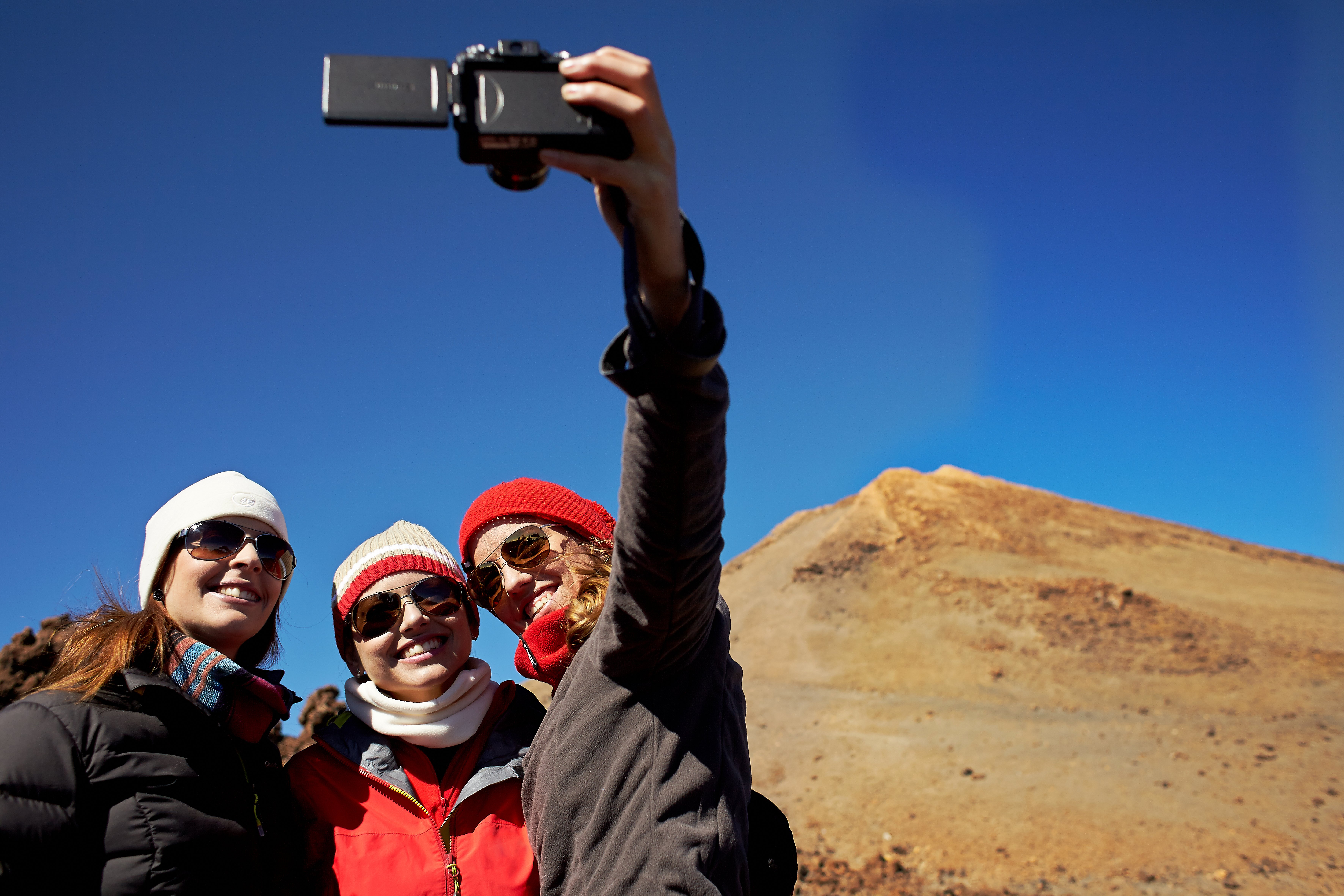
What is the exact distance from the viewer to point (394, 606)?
2881 millimetres

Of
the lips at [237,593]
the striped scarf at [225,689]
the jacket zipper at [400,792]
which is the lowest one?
the jacket zipper at [400,792]

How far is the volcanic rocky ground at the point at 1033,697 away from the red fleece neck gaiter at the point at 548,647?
4.77 ft

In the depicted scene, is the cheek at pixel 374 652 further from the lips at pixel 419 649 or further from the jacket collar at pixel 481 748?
the jacket collar at pixel 481 748

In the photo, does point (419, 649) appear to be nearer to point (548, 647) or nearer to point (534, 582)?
point (534, 582)

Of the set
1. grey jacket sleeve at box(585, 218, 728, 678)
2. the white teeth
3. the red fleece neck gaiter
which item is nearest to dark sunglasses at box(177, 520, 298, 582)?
the white teeth

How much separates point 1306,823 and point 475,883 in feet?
47.7

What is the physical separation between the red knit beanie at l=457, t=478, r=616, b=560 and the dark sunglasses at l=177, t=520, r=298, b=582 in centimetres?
63

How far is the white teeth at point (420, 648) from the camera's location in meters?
2.80

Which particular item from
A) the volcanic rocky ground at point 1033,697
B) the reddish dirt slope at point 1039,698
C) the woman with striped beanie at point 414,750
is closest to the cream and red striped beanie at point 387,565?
the woman with striped beanie at point 414,750

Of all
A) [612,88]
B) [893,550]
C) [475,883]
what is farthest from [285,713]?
[893,550]

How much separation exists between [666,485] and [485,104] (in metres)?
0.69

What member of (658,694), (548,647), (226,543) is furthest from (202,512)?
(658,694)

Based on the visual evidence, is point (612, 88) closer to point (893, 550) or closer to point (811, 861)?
point (811, 861)

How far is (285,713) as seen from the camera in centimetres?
265
